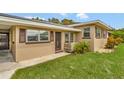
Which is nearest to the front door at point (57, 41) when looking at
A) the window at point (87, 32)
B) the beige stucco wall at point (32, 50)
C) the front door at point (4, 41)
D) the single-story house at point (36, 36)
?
the single-story house at point (36, 36)

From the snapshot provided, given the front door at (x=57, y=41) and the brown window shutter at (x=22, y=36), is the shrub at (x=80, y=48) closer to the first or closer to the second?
the front door at (x=57, y=41)

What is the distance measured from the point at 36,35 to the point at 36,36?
0.24 feet

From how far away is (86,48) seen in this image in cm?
1483

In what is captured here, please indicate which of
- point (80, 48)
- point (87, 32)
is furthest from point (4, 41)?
point (87, 32)

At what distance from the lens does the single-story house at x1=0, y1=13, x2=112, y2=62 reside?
10273 millimetres

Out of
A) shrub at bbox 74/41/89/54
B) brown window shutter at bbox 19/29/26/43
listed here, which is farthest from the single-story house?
shrub at bbox 74/41/89/54

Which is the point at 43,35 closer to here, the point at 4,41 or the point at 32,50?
the point at 32,50

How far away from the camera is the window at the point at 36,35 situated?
37.3 ft

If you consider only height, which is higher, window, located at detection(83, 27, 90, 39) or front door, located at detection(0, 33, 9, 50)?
window, located at detection(83, 27, 90, 39)

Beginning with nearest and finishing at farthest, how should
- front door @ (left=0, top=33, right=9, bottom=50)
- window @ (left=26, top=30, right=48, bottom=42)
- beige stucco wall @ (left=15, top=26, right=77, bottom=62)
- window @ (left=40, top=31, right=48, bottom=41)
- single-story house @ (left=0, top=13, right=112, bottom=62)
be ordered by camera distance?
single-story house @ (left=0, top=13, right=112, bottom=62)
beige stucco wall @ (left=15, top=26, right=77, bottom=62)
window @ (left=26, top=30, right=48, bottom=42)
window @ (left=40, top=31, right=48, bottom=41)
front door @ (left=0, top=33, right=9, bottom=50)

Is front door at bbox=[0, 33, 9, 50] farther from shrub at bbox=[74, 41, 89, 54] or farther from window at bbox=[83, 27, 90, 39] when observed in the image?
window at bbox=[83, 27, 90, 39]

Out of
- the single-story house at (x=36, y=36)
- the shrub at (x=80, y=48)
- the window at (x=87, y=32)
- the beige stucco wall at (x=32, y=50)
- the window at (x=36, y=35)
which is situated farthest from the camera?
the window at (x=87, y=32)

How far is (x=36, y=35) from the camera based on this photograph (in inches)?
477
